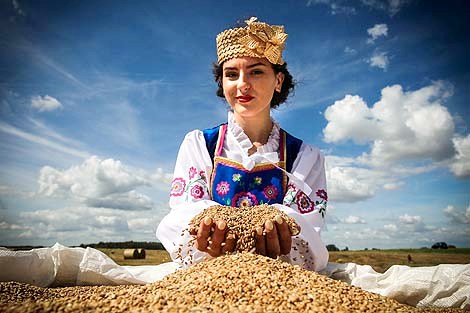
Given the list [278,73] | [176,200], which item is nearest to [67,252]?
[176,200]

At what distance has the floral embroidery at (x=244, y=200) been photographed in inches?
121

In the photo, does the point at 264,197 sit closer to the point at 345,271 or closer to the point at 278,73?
the point at 345,271

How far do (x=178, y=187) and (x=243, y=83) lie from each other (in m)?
1.04

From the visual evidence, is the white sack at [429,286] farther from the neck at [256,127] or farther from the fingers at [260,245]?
the neck at [256,127]

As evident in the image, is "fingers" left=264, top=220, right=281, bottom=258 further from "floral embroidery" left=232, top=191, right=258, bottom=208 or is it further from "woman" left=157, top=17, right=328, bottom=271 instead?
"floral embroidery" left=232, top=191, right=258, bottom=208

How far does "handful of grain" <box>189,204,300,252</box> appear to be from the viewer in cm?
237

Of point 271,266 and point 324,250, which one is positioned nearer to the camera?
point 271,266

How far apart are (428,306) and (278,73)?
2.20m

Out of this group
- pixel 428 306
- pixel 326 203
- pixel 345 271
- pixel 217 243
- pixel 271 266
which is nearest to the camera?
pixel 271 266

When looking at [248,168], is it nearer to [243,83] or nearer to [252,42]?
[243,83]

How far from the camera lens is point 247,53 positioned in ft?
10.3

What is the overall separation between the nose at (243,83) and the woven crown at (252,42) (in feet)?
0.65

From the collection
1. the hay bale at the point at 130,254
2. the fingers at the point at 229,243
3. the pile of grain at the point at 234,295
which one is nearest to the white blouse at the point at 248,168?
the fingers at the point at 229,243

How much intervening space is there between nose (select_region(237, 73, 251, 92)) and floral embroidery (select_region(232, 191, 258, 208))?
0.88 metres
